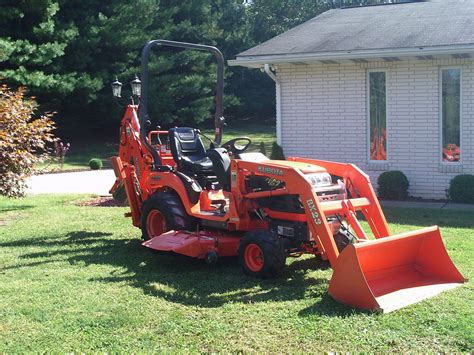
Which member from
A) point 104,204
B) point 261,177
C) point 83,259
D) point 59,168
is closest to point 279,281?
point 261,177

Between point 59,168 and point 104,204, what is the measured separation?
12.7 m

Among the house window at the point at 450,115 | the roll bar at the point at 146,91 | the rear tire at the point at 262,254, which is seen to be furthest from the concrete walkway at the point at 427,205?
the rear tire at the point at 262,254

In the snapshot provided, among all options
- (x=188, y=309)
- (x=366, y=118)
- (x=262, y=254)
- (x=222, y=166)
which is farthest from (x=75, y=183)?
(x=188, y=309)

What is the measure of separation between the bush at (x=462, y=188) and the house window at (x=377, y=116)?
177 cm

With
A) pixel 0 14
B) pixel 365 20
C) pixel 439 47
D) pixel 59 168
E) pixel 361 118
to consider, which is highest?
pixel 0 14

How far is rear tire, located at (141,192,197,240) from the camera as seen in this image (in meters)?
Answer: 7.92

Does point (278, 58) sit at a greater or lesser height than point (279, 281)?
greater

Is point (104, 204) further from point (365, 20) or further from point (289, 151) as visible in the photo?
point (365, 20)

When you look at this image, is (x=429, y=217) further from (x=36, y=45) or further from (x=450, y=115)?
(x=36, y=45)

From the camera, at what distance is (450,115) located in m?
12.9

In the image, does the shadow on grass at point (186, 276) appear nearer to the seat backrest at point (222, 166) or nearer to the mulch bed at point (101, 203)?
the seat backrest at point (222, 166)

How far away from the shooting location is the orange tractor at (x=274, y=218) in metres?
6.06

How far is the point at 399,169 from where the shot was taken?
1342 centimetres

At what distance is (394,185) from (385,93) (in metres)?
2.04
